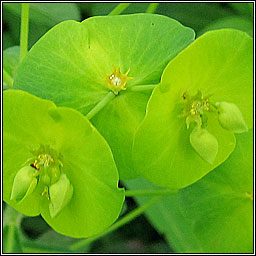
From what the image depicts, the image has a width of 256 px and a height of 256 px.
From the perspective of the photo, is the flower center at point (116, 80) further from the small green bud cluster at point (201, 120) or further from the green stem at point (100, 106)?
the small green bud cluster at point (201, 120)

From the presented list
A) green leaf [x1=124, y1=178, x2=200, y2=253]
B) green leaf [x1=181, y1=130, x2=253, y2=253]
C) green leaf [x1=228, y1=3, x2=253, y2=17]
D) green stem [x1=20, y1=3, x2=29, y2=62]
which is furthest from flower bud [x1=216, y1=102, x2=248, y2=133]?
green leaf [x1=228, y1=3, x2=253, y2=17]

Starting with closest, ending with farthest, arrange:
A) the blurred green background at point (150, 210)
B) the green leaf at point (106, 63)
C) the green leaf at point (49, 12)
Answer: the green leaf at point (106, 63) < the green leaf at point (49, 12) < the blurred green background at point (150, 210)

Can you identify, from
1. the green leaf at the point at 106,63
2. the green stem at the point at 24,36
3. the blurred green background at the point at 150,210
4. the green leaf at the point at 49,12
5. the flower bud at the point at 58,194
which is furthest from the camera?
the blurred green background at the point at 150,210

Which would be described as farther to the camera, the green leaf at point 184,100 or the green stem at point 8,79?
the green stem at point 8,79

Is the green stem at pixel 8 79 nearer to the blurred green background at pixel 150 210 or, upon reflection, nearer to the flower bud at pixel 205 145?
the blurred green background at pixel 150 210

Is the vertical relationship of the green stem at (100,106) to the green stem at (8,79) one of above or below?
above

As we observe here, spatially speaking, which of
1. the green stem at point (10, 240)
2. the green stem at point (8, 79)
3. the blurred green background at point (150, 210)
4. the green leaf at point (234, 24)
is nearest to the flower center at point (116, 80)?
the green stem at point (8, 79)

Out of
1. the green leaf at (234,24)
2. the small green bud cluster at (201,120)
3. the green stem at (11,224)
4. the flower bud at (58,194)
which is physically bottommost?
the green stem at (11,224)
